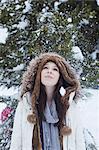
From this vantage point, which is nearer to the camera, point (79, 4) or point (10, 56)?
point (10, 56)

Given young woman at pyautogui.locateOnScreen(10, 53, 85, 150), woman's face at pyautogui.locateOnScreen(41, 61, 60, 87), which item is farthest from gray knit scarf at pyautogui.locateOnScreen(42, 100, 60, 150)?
woman's face at pyautogui.locateOnScreen(41, 61, 60, 87)

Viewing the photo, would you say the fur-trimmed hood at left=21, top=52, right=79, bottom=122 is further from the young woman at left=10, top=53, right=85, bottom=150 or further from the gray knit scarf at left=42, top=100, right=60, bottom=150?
the gray knit scarf at left=42, top=100, right=60, bottom=150

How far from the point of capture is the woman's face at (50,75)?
2074mm

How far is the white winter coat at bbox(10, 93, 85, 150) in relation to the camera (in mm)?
2023

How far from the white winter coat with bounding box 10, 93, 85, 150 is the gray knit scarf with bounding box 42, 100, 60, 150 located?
0.04m

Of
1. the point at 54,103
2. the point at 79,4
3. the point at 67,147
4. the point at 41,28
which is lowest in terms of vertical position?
the point at 67,147

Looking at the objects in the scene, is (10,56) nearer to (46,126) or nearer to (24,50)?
(24,50)

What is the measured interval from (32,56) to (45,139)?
3.24ft

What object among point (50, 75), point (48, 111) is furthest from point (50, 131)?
point (50, 75)

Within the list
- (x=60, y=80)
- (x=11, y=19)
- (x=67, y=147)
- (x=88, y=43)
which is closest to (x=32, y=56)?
(x=11, y=19)

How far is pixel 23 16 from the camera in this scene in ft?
9.84

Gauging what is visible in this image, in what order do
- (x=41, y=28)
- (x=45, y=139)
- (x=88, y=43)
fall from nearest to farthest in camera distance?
(x=45, y=139), (x=41, y=28), (x=88, y=43)

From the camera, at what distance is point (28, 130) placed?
2025 mm

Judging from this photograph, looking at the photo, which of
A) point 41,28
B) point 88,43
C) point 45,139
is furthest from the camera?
point 88,43
